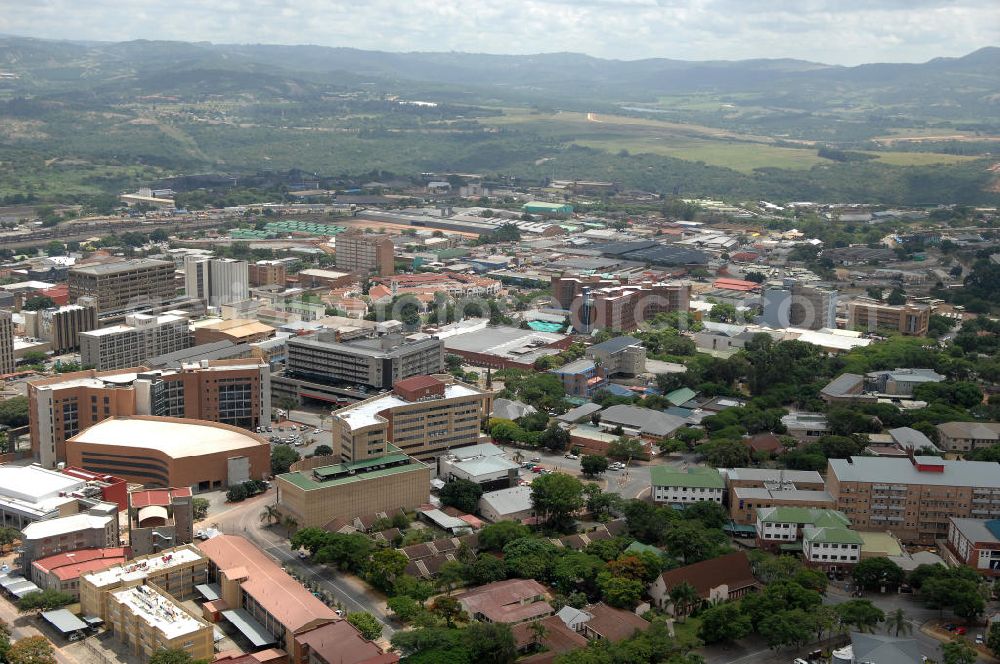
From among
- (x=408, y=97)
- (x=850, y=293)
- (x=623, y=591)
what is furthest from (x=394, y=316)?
(x=408, y=97)

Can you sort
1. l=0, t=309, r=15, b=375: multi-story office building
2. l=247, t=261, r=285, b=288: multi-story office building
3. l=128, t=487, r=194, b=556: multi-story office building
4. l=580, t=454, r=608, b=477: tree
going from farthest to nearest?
l=247, t=261, r=285, b=288: multi-story office building < l=0, t=309, r=15, b=375: multi-story office building < l=580, t=454, r=608, b=477: tree < l=128, t=487, r=194, b=556: multi-story office building

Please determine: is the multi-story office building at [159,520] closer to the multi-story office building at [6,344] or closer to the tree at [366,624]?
the tree at [366,624]

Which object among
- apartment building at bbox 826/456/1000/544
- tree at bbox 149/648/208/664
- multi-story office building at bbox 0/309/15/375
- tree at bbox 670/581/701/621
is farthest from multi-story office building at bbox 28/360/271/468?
apartment building at bbox 826/456/1000/544

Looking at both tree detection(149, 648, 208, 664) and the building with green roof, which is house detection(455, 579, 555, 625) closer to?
tree detection(149, 648, 208, 664)

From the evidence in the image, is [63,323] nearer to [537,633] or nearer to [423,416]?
[423,416]

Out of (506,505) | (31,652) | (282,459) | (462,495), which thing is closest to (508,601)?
(506,505)

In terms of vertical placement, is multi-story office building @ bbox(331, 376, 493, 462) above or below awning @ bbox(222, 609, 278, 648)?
above
